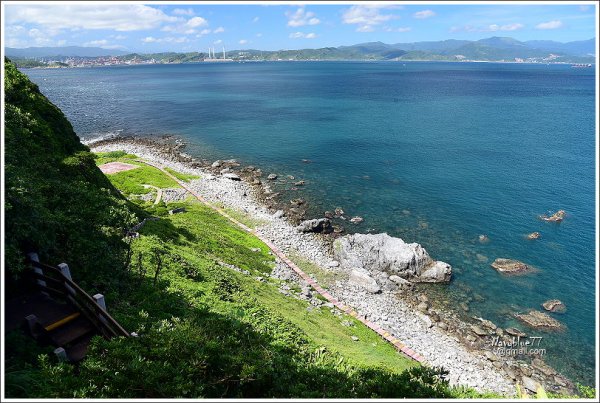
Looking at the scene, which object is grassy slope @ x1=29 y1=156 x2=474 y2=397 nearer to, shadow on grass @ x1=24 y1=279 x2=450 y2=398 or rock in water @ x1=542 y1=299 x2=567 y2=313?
shadow on grass @ x1=24 y1=279 x2=450 y2=398

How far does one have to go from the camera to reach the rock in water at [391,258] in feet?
123

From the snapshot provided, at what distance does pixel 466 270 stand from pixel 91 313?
37.7 m

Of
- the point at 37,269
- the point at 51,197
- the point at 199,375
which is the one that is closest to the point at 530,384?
the point at 199,375

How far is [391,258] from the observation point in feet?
126

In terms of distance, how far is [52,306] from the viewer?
1323 centimetres

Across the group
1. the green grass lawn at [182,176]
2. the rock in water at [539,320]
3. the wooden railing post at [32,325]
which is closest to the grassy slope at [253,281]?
the wooden railing post at [32,325]

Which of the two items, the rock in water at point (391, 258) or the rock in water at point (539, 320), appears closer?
the rock in water at point (539, 320)

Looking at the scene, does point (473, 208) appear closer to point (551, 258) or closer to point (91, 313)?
point (551, 258)

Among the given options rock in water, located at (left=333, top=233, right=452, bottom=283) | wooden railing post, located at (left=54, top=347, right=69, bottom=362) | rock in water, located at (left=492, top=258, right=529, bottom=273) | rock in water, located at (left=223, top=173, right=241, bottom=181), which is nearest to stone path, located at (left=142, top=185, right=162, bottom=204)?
rock in water, located at (left=223, top=173, right=241, bottom=181)

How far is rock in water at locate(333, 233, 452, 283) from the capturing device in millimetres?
37375

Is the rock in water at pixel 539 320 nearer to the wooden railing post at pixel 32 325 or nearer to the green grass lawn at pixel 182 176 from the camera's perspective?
the wooden railing post at pixel 32 325

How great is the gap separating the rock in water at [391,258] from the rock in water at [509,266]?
6.68 m

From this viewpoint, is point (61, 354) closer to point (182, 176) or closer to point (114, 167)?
point (182, 176)

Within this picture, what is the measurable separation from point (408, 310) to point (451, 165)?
4500cm
